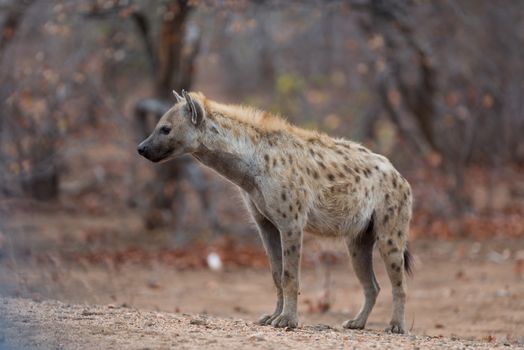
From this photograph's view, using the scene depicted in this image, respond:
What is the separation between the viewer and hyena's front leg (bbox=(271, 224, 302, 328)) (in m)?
6.79

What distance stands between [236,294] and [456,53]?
1014cm

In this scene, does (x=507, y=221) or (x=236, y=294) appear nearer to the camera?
(x=236, y=294)

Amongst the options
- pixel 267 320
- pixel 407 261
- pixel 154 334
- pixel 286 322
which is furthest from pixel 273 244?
pixel 154 334

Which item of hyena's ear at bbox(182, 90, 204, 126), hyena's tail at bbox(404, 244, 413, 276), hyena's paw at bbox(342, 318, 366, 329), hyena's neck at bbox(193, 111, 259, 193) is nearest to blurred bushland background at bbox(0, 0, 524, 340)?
hyena's tail at bbox(404, 244, 413, 276)

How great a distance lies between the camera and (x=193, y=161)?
14.3 meters

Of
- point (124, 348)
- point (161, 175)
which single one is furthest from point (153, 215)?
point (124, 348)

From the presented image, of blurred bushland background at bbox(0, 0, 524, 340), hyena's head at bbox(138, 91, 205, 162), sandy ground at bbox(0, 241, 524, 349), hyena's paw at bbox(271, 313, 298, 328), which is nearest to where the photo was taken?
sandy ground at bbox(0, 241, 524, 349)

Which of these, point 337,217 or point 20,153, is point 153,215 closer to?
point 20,153

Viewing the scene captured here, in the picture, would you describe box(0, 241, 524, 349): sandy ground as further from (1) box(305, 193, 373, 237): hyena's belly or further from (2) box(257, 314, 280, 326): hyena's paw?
(1) box(305, 193, 373, 237): hyena's belly

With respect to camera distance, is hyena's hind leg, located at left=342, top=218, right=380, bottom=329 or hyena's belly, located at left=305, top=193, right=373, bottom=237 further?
hyena's hind leg, located at left=342, top=218, right=380, bottom=329

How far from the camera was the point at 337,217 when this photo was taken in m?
7.11

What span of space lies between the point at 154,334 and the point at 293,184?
163 cm

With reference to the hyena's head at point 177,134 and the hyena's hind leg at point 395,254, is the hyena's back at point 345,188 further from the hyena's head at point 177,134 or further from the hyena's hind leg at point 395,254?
the hyena's head at point 177,134

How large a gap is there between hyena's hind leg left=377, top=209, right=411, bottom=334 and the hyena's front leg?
29.8 inches
